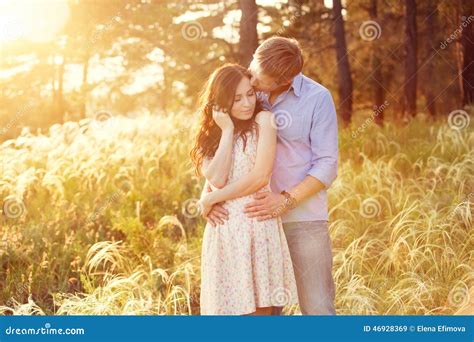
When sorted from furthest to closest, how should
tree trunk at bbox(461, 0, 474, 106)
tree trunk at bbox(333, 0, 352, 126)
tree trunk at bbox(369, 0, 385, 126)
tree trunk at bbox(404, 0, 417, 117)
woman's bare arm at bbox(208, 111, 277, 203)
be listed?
tree trunk at bbox(369, 0, 385, 126) < tree trunk at bbox(333, 0, 352, 126) < tree trunk at bbox(404, 0, 417, 117) < tree trunk at bbox(461, 0, 474, 106) < woman's bare arm at bbox(208, 111, 277, 203)

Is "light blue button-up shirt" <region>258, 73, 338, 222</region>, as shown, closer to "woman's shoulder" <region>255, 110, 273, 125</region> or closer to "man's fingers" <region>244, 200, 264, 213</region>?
"woman's shoulder" <region>255, 110, 273, 125</region>

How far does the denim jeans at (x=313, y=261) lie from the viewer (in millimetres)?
3389

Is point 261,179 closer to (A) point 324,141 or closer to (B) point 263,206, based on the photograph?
(B) point 263,206

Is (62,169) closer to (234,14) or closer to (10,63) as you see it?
(234,14)

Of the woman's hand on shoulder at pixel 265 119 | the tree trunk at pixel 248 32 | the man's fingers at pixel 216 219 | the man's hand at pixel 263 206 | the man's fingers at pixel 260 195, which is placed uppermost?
the tree trunk at pixel 248 32

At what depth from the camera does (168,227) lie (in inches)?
233

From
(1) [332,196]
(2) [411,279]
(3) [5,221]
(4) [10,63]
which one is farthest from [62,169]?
(4) [10,63]

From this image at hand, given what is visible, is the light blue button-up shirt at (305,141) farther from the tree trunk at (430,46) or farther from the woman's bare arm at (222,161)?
the tree trunk at (430,46)

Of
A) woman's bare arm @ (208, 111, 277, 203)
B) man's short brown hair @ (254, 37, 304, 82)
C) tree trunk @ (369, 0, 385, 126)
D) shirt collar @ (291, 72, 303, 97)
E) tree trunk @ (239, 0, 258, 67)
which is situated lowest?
woman's bare arm @ (208, 111, 277, 203)

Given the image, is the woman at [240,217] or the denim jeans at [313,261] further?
the denim jeans at [313,261]

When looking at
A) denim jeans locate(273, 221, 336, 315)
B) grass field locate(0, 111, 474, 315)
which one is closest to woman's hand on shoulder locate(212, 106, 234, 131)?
denim jeans locate(273, 221, 336, 315)

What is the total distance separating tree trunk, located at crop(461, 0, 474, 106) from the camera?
26.8 ft

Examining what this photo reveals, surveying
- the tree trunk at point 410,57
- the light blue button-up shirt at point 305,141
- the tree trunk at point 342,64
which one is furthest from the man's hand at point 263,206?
the tree trunk at point 410,57

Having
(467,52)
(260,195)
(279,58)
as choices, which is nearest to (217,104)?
(279,58)
